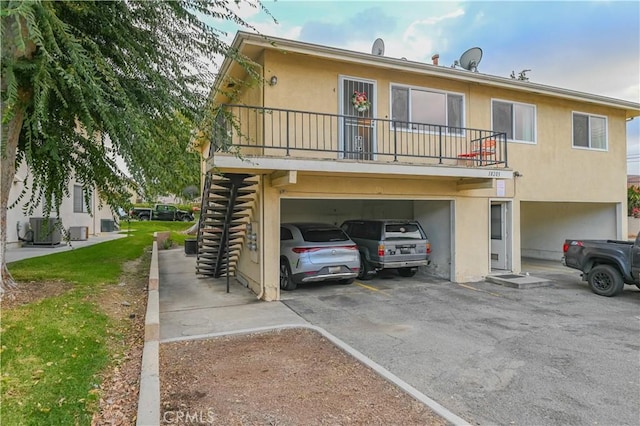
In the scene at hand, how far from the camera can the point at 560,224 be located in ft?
51.5

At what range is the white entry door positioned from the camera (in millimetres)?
11641

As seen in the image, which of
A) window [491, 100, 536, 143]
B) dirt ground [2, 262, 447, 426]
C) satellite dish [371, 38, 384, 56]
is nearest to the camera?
dirt ground [2, 262, 447, 426]

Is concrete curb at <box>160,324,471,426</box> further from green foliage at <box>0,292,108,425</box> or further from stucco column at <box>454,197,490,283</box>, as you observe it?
stucco column at <box>454,197,490,283</box>

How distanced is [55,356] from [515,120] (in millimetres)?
12517

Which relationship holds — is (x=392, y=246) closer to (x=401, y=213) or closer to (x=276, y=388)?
(x=401, y=213)

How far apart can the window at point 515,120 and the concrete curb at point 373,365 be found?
882cm

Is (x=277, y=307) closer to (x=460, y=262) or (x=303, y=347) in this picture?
(x=303, y=347)

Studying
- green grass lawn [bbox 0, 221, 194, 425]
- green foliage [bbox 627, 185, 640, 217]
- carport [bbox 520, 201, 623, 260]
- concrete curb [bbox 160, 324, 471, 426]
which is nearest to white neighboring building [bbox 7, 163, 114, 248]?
green grass lawn [bbox 0, 221, 194, 425]

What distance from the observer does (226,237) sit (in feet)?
30.8

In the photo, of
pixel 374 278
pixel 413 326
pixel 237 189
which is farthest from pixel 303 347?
pixel 374 278

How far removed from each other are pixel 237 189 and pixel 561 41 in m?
13.3

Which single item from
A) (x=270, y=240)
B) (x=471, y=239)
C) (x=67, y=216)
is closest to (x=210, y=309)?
(x=270, y=240)

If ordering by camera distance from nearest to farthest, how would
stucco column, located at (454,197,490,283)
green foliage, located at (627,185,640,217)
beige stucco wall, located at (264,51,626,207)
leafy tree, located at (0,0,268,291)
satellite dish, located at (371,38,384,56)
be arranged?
leafy tree, located at (0,0,268,291)
beige stucco wall, located at (264,51,626,207)
stucco column, located at (454,197,490,283)
satellite dish, located at (371,38,384,56)
green foliage, located at (627,185,640,217)

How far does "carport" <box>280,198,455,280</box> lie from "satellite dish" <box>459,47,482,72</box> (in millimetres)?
4338
